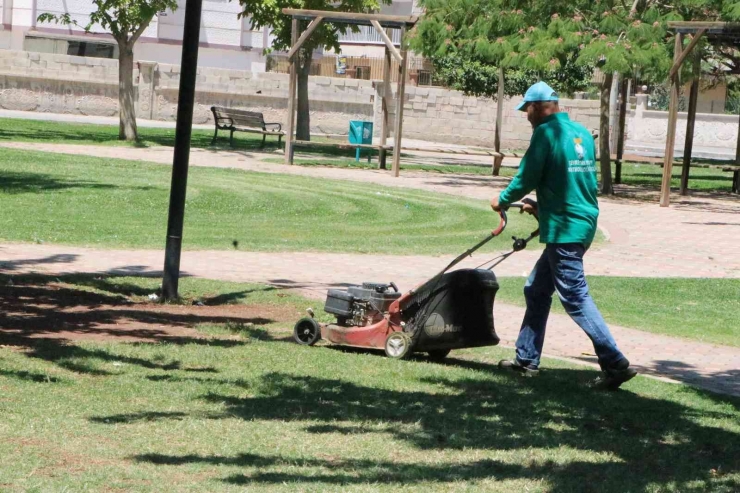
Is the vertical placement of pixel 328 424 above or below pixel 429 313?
below

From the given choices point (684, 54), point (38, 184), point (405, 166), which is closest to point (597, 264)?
point (38, 184)

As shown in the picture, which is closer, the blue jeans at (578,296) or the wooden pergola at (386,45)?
the blue jeans at (578,296)

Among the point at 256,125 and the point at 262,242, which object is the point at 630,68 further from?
the point at 256,125

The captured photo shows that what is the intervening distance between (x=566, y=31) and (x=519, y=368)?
13846 millimetres

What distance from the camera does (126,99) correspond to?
88.8 feet

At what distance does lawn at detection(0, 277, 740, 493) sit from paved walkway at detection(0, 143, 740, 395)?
0.96 meters

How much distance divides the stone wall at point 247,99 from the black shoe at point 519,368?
31.0m

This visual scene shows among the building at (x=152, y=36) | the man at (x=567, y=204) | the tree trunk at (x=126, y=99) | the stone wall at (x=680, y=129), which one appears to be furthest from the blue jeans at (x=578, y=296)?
the building at (x=152, y=36)

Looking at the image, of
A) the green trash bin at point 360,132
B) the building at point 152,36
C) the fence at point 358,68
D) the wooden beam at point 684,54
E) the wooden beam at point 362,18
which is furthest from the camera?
the fence at point 358,68

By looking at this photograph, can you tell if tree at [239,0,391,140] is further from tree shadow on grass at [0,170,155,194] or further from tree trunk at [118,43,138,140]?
tree shadow on grass at [0,170,155,194]

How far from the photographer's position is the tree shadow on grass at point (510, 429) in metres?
5.25

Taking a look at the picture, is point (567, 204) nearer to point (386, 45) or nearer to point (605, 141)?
point (605, 141)

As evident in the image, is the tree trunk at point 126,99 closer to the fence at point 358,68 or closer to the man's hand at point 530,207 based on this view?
the man's hand at point 530,207

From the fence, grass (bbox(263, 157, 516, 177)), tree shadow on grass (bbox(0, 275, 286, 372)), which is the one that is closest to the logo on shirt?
tree shadow on grass (bbox(0, 275, 286, 372))
